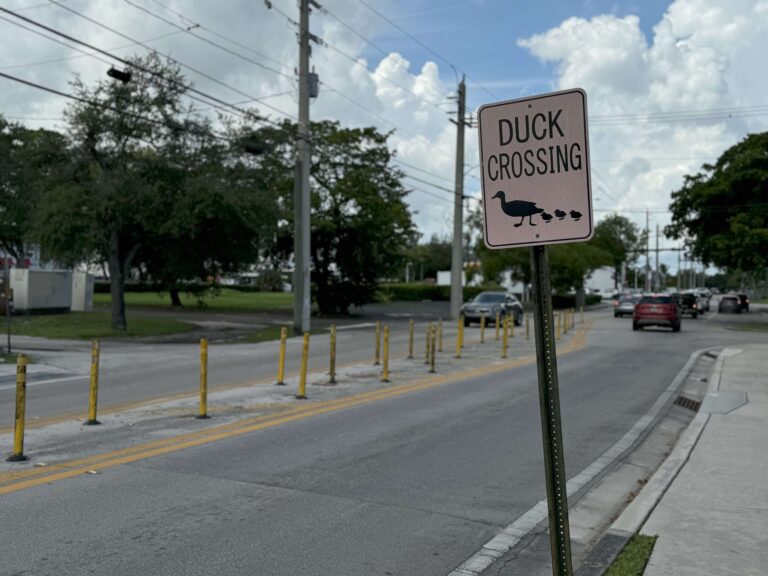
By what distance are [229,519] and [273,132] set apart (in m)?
30.2

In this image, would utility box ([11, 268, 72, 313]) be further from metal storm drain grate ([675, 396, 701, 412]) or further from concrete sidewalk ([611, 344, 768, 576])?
concrete sidewalk ([611, 344, 768, 576])

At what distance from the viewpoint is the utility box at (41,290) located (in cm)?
3459

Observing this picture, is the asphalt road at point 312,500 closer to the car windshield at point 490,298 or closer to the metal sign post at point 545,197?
the metal sign post at point 545,197

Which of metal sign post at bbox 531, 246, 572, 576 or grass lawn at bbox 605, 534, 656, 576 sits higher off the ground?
metal sign post at bbox 531, 246, 572, 576

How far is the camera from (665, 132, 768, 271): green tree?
36.9m

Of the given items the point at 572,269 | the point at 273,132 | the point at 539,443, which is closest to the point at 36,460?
the point at 539,443

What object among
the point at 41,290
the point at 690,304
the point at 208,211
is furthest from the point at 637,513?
the point at 690,304

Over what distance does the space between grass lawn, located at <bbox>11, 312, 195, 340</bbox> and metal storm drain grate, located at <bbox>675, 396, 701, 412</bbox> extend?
1805 cm

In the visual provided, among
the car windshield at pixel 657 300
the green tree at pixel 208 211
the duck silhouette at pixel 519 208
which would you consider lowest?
the car windshield at pixel 657 300

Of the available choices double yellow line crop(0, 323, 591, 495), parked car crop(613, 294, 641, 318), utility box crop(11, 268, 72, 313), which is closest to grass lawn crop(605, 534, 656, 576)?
double yellow line crop(0, 323, 591, 495)

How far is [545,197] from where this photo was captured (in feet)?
11.3

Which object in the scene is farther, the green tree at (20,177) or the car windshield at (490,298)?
the car windshield at (490,298)

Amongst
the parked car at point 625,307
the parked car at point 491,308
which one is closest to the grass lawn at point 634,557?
the parked car at point 491,308

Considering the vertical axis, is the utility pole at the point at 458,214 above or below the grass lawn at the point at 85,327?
above
